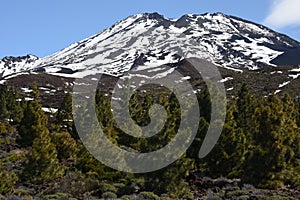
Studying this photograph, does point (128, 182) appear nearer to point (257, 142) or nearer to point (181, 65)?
point (257, 142)

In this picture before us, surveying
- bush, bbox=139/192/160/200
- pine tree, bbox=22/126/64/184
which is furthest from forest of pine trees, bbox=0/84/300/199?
bush, bbox=139/192/160/200

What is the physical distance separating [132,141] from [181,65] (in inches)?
5772

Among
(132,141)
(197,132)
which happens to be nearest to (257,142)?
(197,132)

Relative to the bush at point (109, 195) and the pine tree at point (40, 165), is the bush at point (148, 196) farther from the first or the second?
the pine tree at point (40, 165)

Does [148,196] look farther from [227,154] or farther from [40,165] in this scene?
[40,165]

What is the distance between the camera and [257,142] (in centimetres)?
2856

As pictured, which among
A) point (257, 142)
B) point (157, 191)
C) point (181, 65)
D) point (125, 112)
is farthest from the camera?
point (181, 65)

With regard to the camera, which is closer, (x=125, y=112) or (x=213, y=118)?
(x=213, y=118)

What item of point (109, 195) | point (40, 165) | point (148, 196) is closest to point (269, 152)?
point (148, 196)

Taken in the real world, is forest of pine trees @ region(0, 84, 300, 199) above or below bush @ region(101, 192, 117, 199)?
above

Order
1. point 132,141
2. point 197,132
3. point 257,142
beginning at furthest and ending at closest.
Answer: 1. point 132,141
2. point 197,132
3. point 257,142

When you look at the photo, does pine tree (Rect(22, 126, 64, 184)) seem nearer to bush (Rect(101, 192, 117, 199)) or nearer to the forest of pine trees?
the forest of pine trees

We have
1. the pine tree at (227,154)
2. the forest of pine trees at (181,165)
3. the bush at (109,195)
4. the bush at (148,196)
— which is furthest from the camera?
the pine tree at (227,154)

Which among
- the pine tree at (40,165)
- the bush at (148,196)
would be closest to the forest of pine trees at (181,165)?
the pine tree at (40,165)
